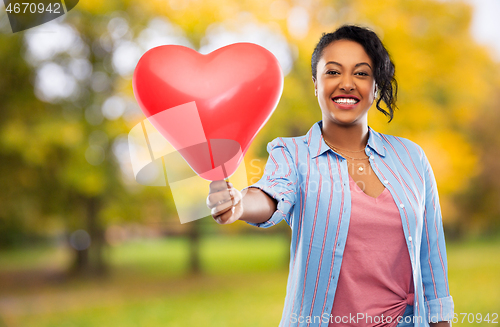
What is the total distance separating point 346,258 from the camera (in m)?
1.22

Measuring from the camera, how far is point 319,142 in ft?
4.37

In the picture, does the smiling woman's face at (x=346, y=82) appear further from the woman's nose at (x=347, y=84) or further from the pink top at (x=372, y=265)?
the pink top at (x=372, y=265)

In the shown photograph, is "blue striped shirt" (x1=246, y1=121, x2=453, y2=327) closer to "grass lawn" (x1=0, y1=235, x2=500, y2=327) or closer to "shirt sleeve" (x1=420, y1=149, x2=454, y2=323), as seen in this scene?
"shirt sleeve" (x1=420, y1=149, x2=454, y2=323)

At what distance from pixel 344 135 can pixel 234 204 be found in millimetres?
544

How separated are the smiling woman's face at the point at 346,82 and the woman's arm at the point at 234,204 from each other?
38 cm

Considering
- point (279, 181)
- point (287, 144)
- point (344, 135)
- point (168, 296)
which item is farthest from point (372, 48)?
point (168, 296)

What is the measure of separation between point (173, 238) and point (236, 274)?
870cm

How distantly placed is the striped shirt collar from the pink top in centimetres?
16

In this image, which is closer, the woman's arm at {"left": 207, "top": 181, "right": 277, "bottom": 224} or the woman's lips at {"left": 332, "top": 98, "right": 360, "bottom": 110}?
the woman's arm at {"left": 207, "top": 181, "right": 277, "bottom": 224}

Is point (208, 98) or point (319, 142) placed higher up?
point (208, 98)

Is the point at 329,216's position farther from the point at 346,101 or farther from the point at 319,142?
the point at 346,101

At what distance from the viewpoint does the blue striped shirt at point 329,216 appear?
47.9 inches

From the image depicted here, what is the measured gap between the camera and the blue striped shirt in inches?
47.9

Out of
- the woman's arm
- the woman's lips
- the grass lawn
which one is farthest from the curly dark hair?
the grass lawn
